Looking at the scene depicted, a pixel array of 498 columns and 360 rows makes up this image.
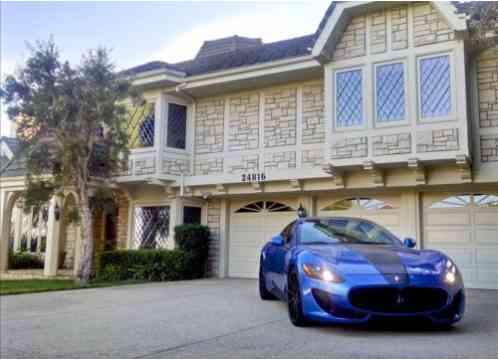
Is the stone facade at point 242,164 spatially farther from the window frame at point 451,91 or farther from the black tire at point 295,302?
the black tire at point 295,302

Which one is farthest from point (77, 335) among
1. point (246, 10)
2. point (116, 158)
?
point (116, 158)

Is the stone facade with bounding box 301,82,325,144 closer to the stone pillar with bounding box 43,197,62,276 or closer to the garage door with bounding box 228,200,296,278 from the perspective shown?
the garage door with bounding box 228,200,296,278

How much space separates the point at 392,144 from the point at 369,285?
6.32 meters

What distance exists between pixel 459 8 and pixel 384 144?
135 inches

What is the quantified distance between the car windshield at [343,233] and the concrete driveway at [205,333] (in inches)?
42.4

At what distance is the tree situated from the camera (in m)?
11.3

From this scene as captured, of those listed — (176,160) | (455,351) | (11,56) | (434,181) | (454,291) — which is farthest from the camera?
→ (176,160)

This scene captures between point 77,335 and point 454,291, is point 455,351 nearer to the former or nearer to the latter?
point 454,291

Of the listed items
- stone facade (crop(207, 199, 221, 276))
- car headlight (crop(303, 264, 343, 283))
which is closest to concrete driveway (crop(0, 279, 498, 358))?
car headlight (crop(303, 264, 343, 283))

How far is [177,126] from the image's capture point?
14188mm

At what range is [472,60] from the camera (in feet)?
35.4

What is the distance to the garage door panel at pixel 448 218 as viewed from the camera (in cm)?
1084

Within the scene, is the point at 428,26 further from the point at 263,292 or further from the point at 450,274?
the point at 450,274

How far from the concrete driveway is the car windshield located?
1.08 meters
